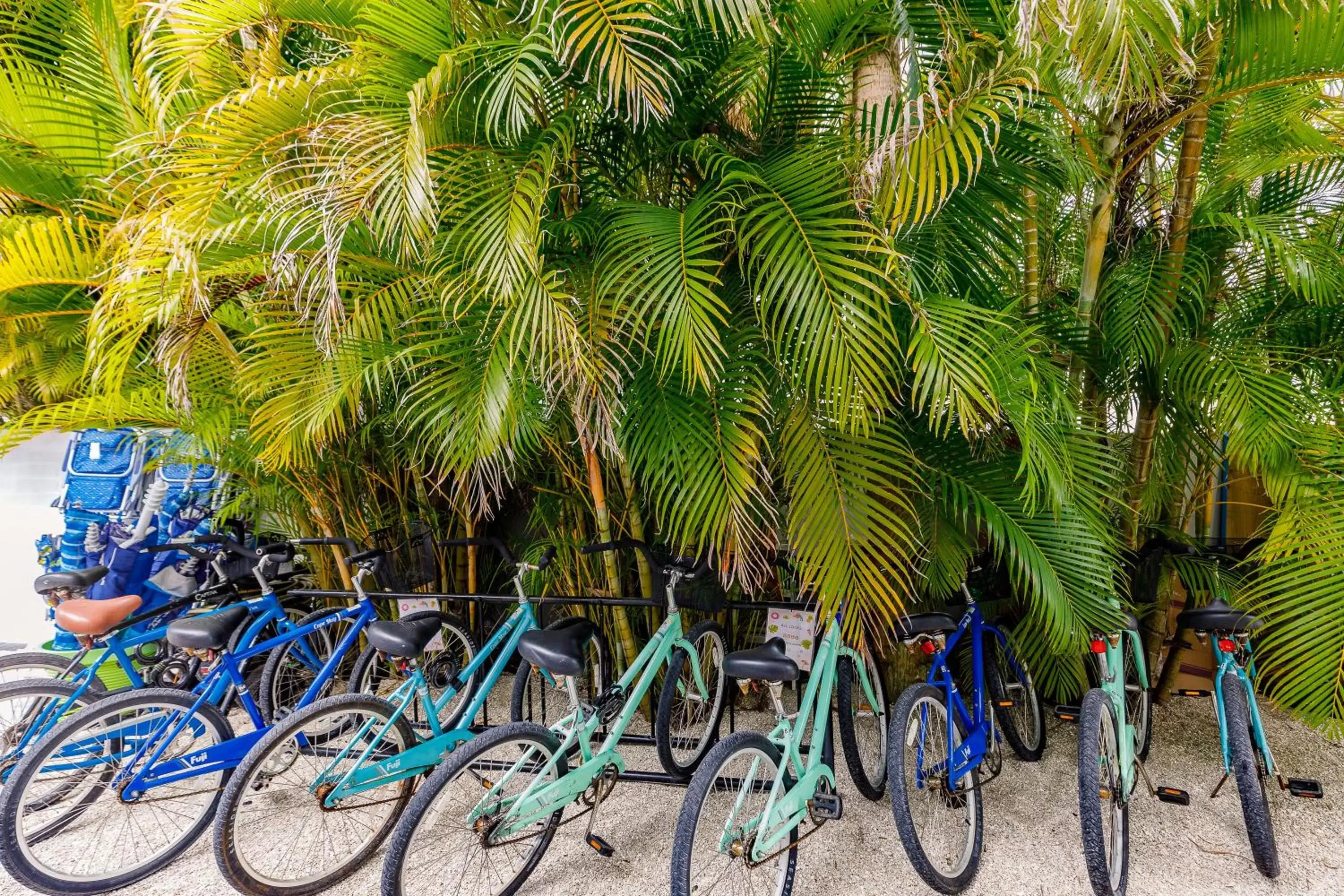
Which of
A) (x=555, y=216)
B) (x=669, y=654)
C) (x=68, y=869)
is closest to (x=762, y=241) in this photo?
(x=555, y=216)

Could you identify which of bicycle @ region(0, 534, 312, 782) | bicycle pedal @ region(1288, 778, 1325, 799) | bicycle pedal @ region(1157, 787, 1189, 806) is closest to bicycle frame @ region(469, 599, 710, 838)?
bicycle @ region(0, 534, 312, 782)

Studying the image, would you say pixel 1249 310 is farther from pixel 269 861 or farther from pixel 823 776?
pixel 269 861

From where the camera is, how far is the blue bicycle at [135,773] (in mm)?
2014

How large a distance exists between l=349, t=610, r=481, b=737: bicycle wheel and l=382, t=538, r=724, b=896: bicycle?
0.30 m

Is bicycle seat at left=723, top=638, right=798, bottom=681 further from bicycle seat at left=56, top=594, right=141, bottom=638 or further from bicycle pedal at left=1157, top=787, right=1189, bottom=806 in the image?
bicycle seat at left=56, top=594, right=141, bottom=638

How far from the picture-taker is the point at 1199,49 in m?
2.18

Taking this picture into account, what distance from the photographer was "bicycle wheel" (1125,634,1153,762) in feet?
8.70

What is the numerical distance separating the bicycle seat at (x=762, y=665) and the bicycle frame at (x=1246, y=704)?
53.8 inches

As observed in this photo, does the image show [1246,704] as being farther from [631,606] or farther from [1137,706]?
[631,606]

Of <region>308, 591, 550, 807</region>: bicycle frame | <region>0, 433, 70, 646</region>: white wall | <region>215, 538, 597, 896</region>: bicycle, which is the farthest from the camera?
<region>0, 433, 70, 646</region>: white wall

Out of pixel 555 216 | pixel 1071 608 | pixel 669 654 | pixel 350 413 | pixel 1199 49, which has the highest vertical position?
pixel 1199 49

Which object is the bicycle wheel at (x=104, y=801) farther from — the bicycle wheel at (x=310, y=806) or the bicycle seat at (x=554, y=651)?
the bicycle seat at (x=554, y=651)

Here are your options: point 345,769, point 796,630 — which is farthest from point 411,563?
point 796,630

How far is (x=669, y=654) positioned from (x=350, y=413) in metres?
1.50
